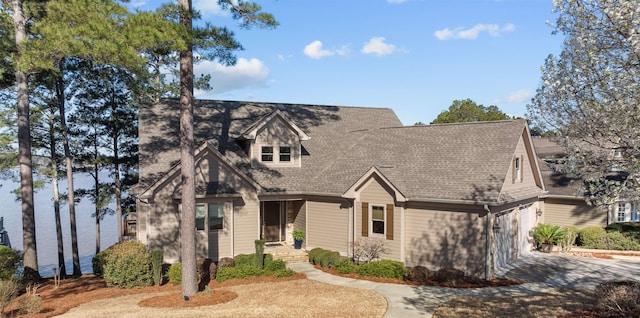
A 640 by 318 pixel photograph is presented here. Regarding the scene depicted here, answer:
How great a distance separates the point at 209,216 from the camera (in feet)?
66.5

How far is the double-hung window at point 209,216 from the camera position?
20.1 metres

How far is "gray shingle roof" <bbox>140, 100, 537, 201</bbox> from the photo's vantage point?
1912 centimetres

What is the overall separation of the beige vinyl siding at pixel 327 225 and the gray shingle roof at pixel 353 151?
→ 2.59 feet

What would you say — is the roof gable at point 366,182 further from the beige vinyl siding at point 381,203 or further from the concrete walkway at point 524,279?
the concrete walkway at point 524,279

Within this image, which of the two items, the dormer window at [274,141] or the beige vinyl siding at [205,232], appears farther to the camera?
the dormer window at [274,141]

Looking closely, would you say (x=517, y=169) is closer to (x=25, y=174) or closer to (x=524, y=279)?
(x=524, y=279)

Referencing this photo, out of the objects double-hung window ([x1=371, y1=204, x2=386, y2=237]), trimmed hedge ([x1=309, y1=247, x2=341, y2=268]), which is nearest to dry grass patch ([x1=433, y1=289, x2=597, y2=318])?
double-hung window ([x1=371, y1=204, x2=386, y2=237])

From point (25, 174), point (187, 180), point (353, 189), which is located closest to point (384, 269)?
point (353, 189)

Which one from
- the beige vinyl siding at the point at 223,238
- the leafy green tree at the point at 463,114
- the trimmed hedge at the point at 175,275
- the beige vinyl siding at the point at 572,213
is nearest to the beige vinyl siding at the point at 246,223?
the beige vinyl siding at the point at 223,238

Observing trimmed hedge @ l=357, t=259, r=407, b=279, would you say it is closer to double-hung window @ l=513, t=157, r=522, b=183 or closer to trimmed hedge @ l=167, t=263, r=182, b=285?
double-hung window @ l=513, t=157, r=522, b=183

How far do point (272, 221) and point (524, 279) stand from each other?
1261 centimetres

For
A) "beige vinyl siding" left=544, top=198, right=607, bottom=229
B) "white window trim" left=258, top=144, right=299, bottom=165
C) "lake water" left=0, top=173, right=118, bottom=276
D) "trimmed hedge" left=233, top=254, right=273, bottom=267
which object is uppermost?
"white window trim" left=258, top=144, right=299, bottom=165

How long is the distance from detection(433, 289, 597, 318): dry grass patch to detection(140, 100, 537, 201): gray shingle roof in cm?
412

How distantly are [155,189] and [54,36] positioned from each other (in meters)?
7.71
